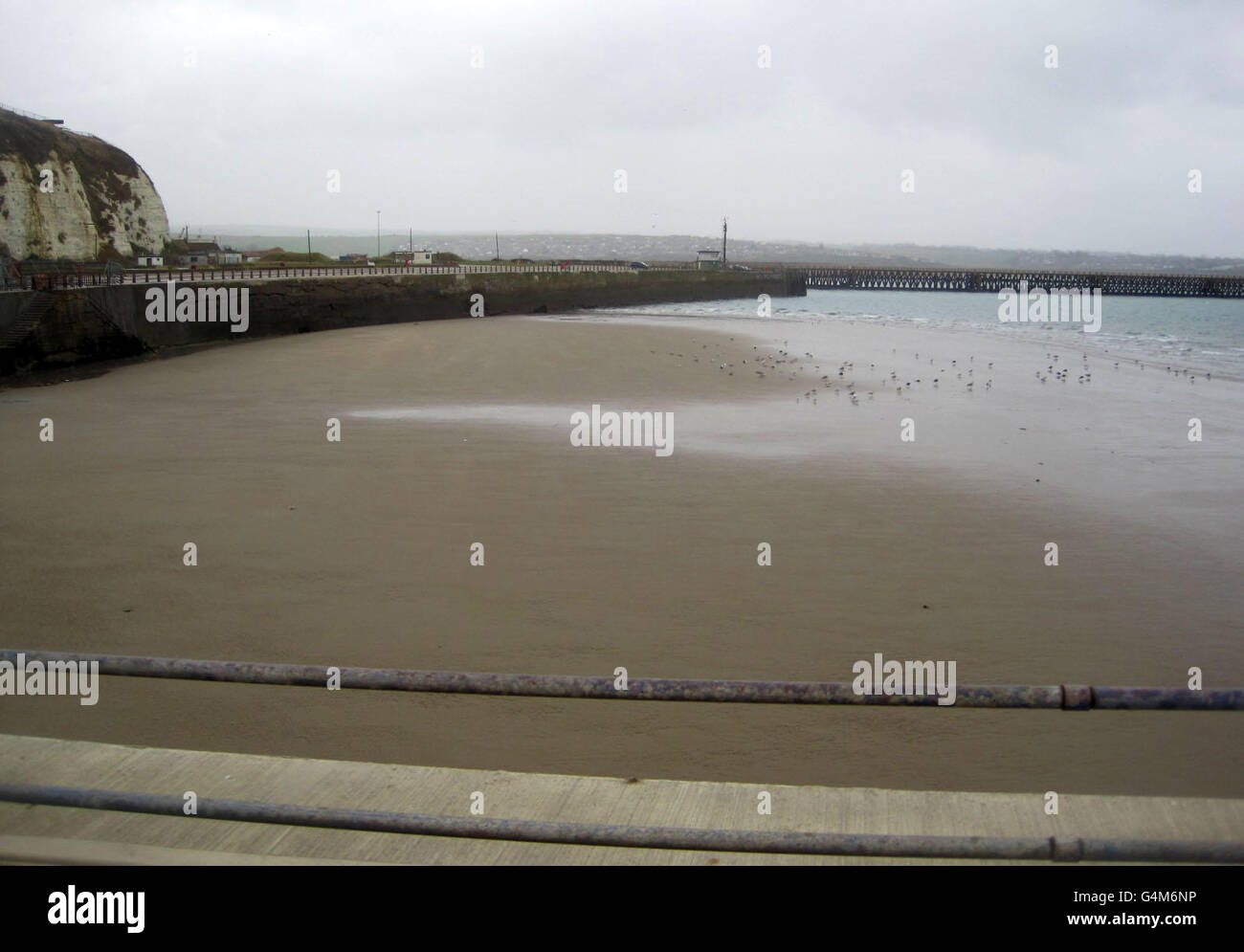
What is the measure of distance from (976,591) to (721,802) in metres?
5.39

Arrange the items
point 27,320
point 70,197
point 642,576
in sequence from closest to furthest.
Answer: point 642,576
point 27,320
point 70,197

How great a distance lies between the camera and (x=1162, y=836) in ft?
10.9

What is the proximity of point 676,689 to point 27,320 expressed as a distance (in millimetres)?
23488

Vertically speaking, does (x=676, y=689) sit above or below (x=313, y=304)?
below

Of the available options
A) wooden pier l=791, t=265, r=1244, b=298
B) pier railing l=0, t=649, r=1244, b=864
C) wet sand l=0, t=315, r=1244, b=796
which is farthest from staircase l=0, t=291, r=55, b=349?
wooden pier l=791, t=265, r=1244, b=298

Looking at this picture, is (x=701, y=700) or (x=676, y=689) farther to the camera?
(x=676, y=689)

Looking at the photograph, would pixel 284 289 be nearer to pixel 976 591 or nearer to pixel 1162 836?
pixel 976 591

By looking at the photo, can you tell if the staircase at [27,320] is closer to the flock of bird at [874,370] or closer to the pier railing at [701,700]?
the flock of bird at [874,370]

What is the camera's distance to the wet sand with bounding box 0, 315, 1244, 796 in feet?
19.5

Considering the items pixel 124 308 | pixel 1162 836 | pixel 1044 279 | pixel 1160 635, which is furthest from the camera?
pixel 1044 279

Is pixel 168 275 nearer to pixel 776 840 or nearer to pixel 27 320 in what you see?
pixel 27 320

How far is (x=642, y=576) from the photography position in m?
8.78

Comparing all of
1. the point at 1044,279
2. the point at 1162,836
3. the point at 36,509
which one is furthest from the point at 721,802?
the point at 1044,279

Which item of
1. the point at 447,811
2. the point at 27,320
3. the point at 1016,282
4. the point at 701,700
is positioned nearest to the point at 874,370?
the point at 27,320
